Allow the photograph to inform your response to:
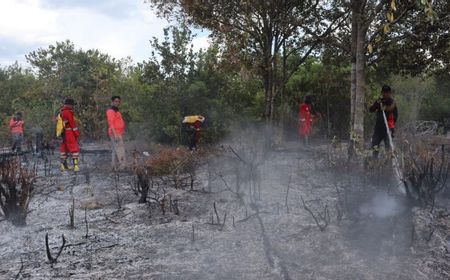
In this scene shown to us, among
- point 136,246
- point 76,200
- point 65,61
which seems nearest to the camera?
point 136,246

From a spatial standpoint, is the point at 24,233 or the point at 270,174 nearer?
the point at 24,233

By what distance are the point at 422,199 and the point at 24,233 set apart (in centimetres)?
485

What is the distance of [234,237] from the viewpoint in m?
4.82

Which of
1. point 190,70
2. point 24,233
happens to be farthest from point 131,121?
point 24,233

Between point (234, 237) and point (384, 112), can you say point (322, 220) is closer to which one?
point (234, 237)

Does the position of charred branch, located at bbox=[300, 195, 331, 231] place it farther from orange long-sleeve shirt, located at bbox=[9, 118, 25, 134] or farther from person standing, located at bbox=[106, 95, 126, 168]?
orange long-sleeve shirt, located at bbox=[9, 118, 25, 134]

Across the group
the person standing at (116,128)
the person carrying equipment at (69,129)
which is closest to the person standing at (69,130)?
the person carrying equipment at (69,129)

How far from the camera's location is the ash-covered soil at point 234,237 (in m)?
3.97

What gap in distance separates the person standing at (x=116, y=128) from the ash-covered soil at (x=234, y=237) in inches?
87.1

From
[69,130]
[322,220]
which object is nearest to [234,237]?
[322,220]

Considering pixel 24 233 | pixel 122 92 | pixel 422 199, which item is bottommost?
pixel 24 233

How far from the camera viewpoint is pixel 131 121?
53.5 feet

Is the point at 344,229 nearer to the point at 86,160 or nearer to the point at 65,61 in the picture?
the point at 86,160

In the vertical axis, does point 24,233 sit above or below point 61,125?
below
